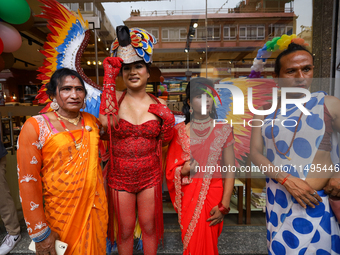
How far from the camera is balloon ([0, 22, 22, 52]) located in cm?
194

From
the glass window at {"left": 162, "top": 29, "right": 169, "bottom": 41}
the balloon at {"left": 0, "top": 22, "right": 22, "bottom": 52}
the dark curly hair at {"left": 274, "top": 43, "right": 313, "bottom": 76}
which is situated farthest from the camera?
the glass window at {"left": 162, "top": 29, "right": 169, "bottom": 41}

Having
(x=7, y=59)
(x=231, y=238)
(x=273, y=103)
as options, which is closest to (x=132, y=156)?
(x=273, y=103)

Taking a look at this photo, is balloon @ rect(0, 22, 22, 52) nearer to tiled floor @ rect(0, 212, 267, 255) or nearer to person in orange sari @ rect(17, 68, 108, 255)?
person in orange sari @ rect(17, 68, 108, 255)

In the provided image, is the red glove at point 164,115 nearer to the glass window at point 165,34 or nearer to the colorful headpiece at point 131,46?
the colorful headpiece at point 131,46

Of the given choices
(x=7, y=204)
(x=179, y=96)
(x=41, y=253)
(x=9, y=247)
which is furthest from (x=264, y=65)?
(x=9, y=247)

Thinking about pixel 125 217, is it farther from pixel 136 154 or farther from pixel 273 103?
pixel 273 103

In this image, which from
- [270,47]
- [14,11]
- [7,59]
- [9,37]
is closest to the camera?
[270,47]

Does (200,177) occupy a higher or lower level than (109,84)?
lower

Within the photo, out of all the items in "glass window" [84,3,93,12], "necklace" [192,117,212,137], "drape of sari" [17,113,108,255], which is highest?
"glass window" [84,3,93,12]

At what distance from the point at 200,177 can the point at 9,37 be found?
97.0 inches

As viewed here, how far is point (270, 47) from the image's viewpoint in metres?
1.51

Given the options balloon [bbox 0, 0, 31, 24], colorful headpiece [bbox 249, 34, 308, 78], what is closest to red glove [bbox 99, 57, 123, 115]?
colorful headpiece [bbox 249, 34, 308, 78]

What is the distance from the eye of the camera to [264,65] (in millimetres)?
1697

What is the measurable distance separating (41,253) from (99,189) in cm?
46
